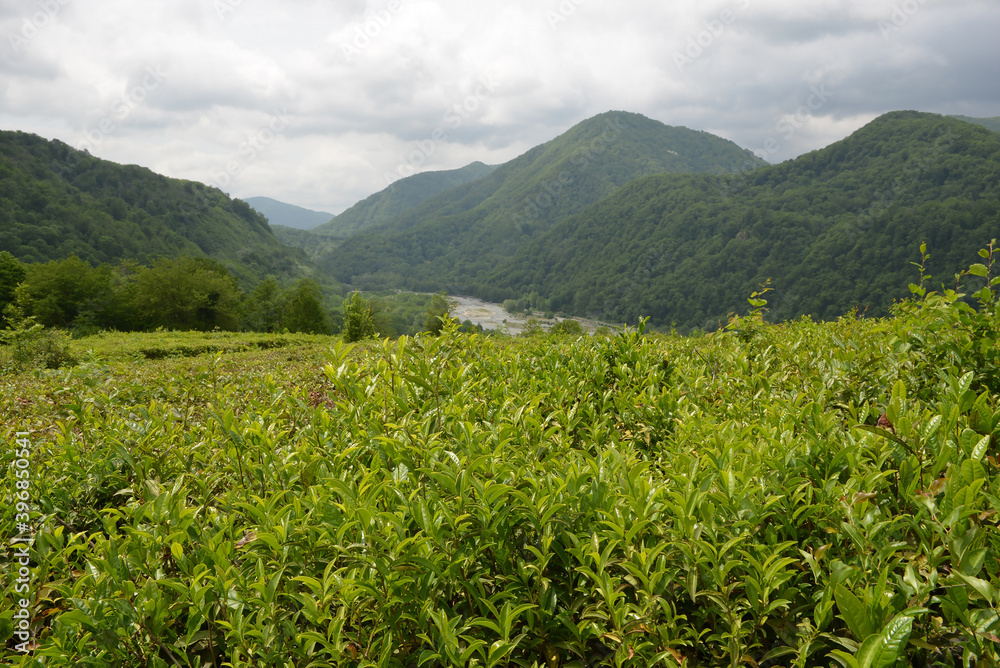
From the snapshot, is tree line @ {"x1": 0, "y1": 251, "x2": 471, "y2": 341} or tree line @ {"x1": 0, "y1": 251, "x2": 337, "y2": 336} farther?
tree line @ {"x1": 0, "y1": 251, "x2": 337, "y2": 336}

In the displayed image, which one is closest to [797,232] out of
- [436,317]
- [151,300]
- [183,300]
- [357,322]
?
[357,322]

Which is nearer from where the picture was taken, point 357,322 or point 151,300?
point 357,322

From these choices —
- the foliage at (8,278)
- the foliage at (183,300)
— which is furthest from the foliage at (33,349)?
the foliage at (8,278)

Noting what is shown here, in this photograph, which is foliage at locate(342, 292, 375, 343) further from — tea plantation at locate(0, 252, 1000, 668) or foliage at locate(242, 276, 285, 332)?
foliage at locate(242, 276, 285, 332)

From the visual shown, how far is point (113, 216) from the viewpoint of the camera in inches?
4011

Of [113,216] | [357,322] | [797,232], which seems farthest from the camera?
[797,232]

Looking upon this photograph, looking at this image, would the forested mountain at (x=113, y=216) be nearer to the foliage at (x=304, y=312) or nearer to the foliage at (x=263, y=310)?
the foliage at (x=263, y=310)

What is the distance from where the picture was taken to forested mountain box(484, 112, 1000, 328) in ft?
285

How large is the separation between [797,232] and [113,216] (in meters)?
150

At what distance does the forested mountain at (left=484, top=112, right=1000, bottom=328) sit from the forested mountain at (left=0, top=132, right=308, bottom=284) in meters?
82.9

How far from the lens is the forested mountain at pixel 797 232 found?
86.9m

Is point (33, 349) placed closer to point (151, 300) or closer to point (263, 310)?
point (151, 300)

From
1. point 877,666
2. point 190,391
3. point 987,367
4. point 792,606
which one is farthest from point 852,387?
point 190,391

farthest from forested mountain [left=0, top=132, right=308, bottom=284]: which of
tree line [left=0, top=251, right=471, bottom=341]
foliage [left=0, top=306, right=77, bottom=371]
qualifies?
foliage [left=0, top=306, right=77, bottom=371]
